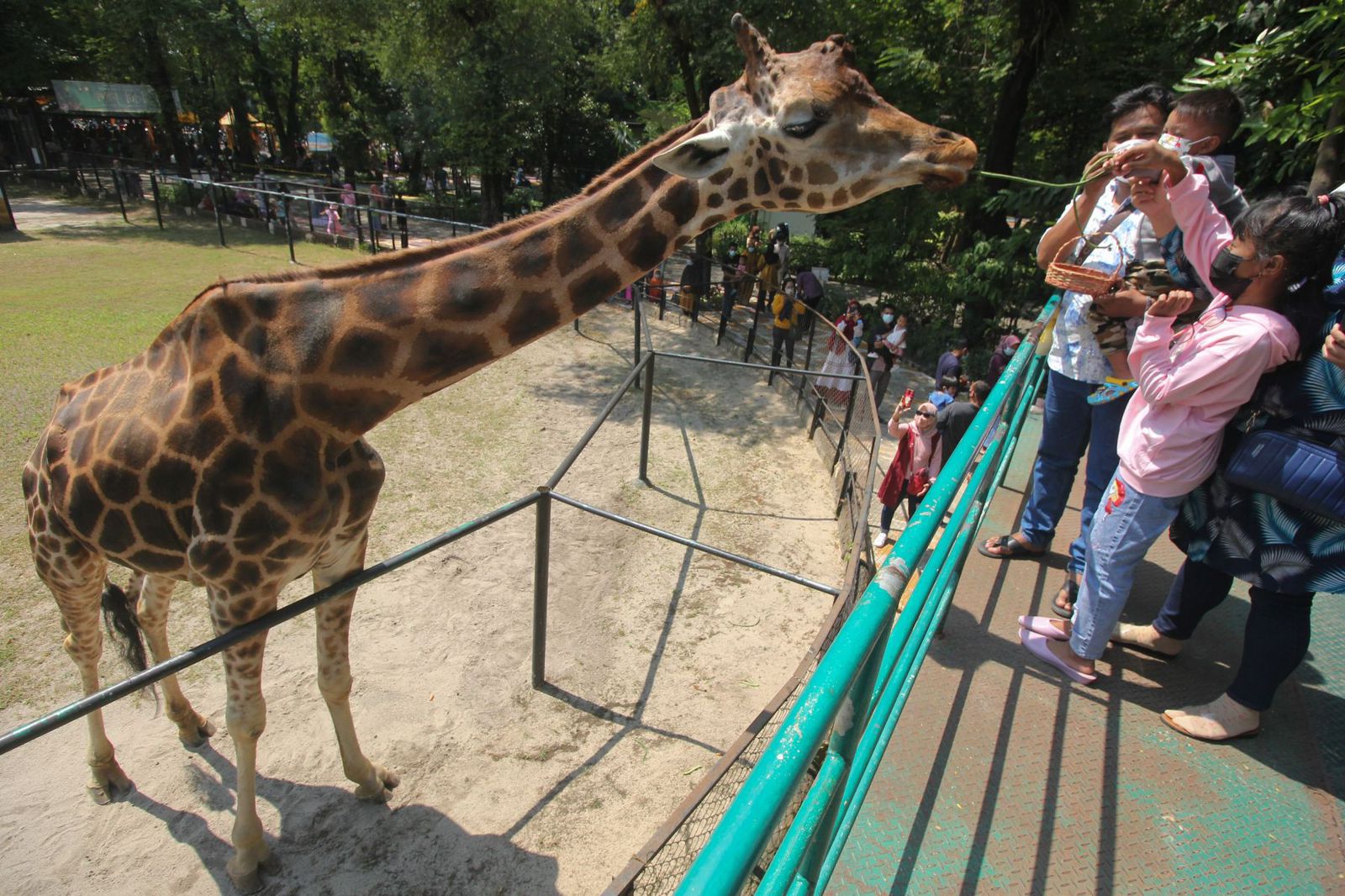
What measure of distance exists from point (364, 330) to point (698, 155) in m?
1.49

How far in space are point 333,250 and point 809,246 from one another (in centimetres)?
1206

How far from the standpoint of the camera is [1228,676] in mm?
2859

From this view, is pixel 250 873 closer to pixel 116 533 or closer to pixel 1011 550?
pixel 116 533

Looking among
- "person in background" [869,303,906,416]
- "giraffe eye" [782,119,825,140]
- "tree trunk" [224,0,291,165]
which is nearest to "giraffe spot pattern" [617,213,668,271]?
"giraffe eye" [782,119,825,140]

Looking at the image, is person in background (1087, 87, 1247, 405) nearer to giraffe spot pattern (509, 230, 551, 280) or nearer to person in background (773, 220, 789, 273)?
giraffe spot pattern (509, 230, 551, 280)

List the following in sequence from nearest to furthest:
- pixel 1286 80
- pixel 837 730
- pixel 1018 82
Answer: pixel 837 730 → pixel 1286 80 → pixel 1018 82

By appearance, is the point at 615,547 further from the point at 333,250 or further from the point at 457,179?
the point at 457,179

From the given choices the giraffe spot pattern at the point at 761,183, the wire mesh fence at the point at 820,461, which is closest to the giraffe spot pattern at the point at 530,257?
the giraffe spot pattern at the point at 761,183

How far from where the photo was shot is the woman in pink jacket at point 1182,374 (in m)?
2.14

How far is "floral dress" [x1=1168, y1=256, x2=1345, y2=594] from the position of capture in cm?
210

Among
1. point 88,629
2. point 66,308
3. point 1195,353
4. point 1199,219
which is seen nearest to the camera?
point 1195,353

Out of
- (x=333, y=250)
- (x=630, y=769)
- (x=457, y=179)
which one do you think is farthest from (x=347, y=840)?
(x=457, y=179)

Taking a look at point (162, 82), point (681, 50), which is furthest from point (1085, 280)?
point (162, 82)

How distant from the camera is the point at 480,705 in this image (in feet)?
14.3
